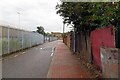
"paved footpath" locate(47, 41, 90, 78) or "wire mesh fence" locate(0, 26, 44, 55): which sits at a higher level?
"wire mesh fence" locate(0, 26, 44, 55)

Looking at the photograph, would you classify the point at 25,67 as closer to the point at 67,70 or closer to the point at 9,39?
the point at 67,70

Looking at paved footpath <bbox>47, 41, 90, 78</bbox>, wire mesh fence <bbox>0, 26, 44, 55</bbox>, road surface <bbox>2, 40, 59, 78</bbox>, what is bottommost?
road surface <bbox>2, 40, 59, 78</bbox>

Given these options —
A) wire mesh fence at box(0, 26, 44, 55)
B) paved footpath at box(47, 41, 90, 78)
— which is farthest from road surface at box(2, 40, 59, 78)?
wire mesh fence at box(0, 26, 44, 55)

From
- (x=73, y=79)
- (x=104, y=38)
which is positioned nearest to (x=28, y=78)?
Result: (x=73, y=79)

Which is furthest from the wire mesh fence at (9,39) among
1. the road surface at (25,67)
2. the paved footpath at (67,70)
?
the paved footpath at (67,70)

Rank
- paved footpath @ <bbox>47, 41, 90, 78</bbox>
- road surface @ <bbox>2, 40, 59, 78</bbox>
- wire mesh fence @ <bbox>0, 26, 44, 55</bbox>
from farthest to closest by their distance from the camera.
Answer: wire mesh fence @ <bbox>0, 26, 44, 55</bbox> < road surface @ <bbox>2, 40, 59, 78</bbox> < paved footpath @ <bbox>47, 41, 90, 78</bbox>

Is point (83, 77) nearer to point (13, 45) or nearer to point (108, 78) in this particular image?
point (108, 78)

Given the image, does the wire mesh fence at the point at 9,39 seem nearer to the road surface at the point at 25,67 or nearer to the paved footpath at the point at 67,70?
the road surface at the point at 25,67

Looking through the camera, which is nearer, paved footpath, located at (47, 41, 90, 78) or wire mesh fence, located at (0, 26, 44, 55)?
paved footpath, located at (47, 41, 90, 78)

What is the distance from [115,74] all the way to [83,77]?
10.7 ft

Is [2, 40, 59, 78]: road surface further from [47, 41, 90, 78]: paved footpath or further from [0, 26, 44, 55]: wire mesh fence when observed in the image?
[0, 26, 44, 55]: wire mesh fence

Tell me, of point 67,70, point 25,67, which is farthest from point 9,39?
point 67,70

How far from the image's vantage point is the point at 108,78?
9195 millimetres

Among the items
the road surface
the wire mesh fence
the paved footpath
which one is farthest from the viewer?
the wire mesh fence
